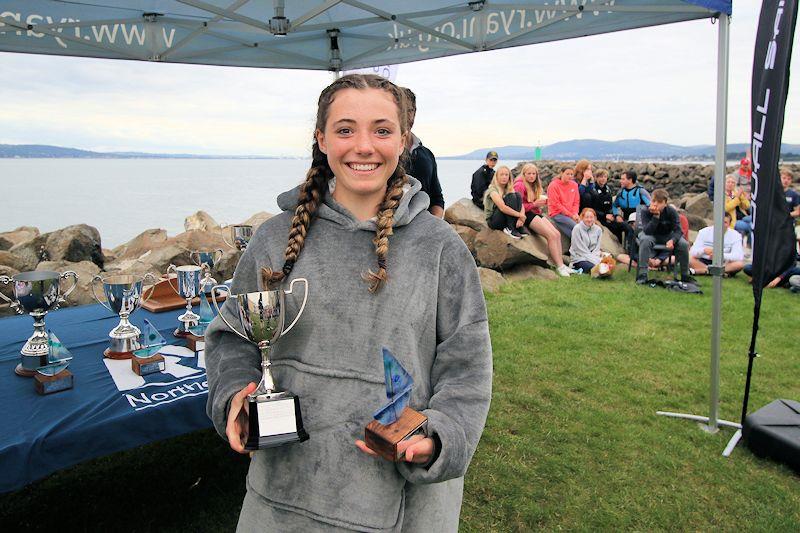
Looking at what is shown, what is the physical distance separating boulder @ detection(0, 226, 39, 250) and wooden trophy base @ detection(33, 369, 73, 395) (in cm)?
754

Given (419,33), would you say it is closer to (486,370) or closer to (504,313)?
(504,313)

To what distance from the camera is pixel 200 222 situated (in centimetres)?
1022

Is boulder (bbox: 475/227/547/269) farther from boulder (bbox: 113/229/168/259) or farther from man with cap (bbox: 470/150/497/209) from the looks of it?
boulder (bbox: 113/229/168/259)

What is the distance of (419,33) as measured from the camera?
493 centimetres

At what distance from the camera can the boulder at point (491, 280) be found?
25.0 feet

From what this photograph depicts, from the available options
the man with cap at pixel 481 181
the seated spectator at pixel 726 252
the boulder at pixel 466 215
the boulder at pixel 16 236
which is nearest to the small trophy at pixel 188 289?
the boulder at pixel 466 215

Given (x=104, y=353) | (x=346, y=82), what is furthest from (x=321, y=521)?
(x=104, y=353)

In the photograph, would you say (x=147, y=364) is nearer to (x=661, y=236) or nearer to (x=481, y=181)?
(x=481, y=181)

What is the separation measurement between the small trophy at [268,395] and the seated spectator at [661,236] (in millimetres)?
8045

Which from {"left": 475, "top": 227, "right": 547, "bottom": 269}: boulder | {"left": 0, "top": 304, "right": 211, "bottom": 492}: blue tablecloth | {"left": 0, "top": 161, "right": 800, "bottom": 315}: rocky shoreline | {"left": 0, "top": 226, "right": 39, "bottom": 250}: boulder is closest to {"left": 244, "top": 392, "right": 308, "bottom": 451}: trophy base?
{"left": 0, "top": 304, "right": 211, "bottom": 492}: blue tablecloth

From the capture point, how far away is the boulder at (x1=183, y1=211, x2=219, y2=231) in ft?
33.2

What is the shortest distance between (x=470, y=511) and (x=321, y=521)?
184cm

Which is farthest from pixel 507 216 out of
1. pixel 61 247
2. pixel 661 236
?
pixel 61 247

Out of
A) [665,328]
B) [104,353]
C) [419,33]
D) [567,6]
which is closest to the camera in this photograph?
[104,353]
